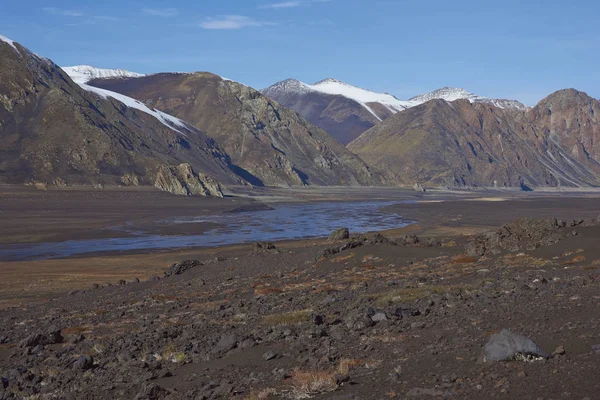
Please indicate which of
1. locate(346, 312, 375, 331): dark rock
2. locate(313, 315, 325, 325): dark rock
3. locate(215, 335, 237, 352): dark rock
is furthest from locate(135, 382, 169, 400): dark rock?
locate(313, 315, 325, 325): dark rock

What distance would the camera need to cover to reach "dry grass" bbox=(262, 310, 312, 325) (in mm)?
18975

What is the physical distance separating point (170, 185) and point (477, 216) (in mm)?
88499

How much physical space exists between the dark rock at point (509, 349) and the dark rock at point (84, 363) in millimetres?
9595

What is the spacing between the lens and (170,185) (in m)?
172

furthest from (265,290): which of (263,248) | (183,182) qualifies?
(183,182)

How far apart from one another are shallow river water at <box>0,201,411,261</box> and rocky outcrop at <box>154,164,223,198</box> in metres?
56.2

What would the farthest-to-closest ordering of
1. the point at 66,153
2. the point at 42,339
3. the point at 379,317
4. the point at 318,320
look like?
the point at 66,153 < the point at 42,339 < the point at 318,320 < the point at 379,317

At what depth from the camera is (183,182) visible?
17438 cm

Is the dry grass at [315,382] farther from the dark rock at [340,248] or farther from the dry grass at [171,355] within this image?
the dark rock at [340,248]

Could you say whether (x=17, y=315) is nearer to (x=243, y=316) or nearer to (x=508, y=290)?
(x=243, y=316)

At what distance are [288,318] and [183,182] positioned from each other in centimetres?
15806

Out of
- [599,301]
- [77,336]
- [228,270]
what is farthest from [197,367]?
[228,270]

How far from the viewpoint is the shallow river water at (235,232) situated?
6488cm

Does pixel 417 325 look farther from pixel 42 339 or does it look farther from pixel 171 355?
pixel 42 339
